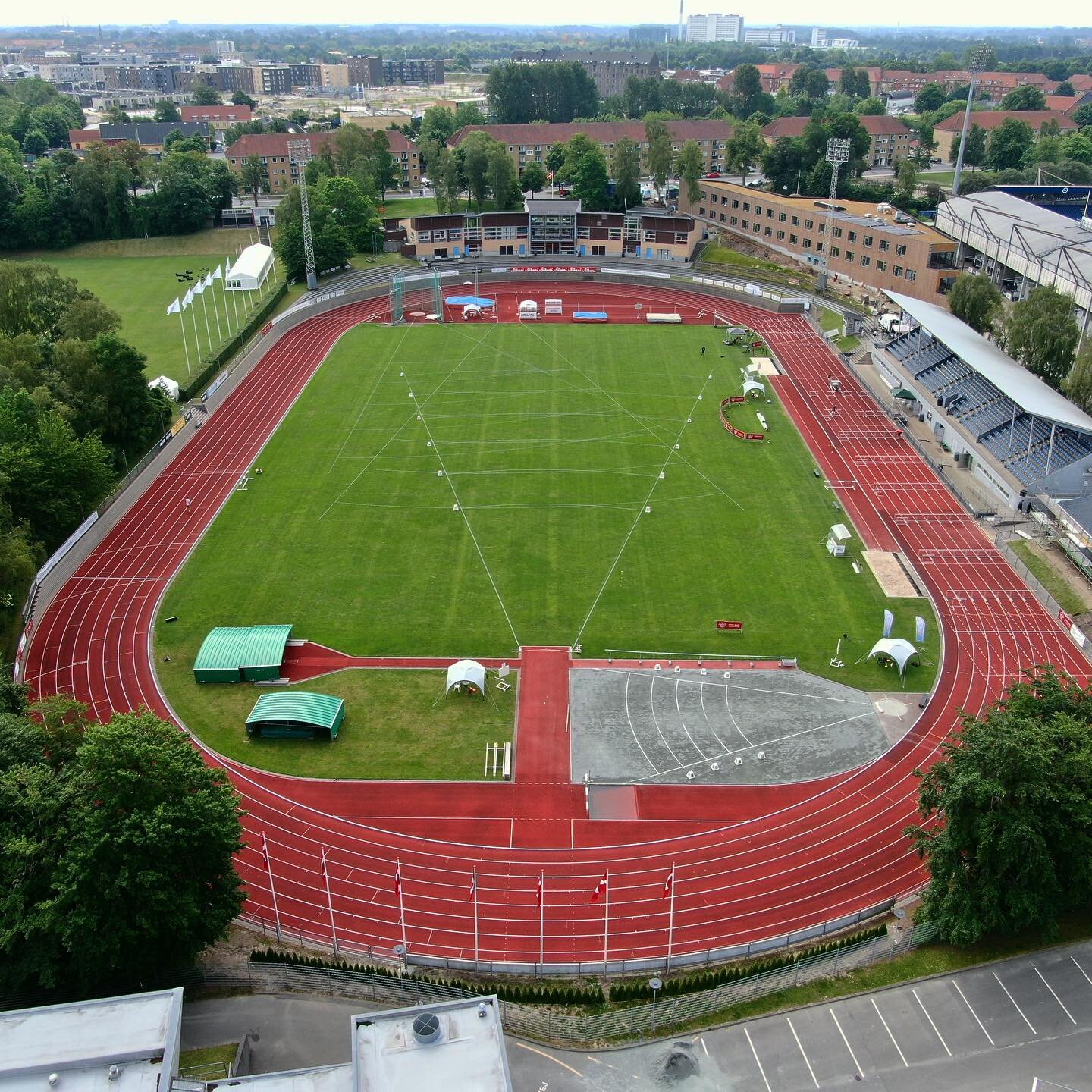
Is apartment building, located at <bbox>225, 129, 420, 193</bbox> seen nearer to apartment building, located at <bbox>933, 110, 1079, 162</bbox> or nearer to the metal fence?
apartment building, located at <bbox>933, 110, 1079, 162</bbox>

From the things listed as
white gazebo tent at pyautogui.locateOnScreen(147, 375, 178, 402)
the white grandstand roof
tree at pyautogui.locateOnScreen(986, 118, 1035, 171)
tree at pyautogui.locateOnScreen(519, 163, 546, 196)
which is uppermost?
tree at pyautogui.locateOnScreen(986, 118, 1035, 171)

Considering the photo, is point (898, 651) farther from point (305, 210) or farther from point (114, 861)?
point (305, 210)

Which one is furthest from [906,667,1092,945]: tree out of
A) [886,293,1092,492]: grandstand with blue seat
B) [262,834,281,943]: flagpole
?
[886,293,1092,492]: grandstand with blue seat

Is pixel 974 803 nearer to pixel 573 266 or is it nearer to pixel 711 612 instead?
pixel 711 612

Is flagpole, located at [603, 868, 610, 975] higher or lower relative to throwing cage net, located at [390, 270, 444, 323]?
lower

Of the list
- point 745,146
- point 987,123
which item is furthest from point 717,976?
point 987,123

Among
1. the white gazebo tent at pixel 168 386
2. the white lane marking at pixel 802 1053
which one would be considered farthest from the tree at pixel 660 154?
the white lane marking at pixel 802 1053

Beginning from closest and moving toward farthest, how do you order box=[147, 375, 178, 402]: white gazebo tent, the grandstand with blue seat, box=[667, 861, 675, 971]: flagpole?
box=[667, 861, 675, 971]: flagpole, the grandstand with blue seat, box=[147, 375, 178, 402]: white gazebo tent
